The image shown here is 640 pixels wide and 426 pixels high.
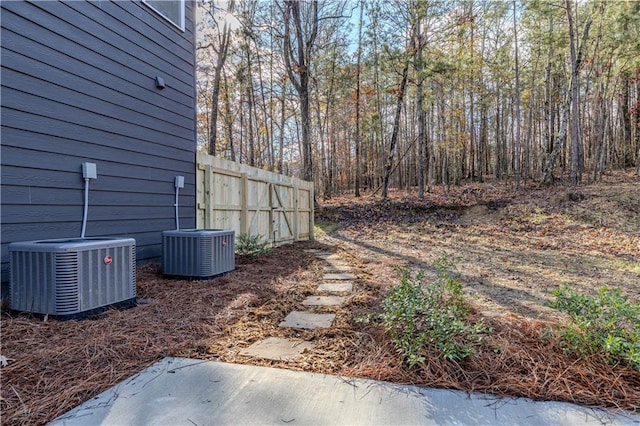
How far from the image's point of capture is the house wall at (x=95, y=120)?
2701 mm

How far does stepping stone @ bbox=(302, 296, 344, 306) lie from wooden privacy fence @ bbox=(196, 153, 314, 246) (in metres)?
2.28

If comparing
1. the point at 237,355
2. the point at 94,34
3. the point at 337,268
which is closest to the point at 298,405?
the point at 237,355

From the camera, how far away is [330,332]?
7.86 ft

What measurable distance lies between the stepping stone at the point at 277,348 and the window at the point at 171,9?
13.5 feet

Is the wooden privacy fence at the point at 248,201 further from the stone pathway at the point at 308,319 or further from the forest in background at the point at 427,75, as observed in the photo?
the forest in background at the point at 427,75

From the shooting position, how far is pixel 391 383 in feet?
5.60

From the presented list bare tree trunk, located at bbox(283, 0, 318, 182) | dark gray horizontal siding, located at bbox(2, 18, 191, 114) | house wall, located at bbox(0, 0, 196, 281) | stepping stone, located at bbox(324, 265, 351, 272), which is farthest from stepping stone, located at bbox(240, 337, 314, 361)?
bare tree trunk, located at bbox(283, 0, 318, 182)

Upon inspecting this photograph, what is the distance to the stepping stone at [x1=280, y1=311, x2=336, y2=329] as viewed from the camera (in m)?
2.61

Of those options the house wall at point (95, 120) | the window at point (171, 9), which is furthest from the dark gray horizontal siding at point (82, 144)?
the window at point (171, 9)

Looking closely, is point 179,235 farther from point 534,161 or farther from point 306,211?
point 534,161

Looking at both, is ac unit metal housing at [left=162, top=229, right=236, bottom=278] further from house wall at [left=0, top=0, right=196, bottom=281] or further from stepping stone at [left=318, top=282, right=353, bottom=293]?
stepping stone at [left=318, top=282, right=353, bottom=293]

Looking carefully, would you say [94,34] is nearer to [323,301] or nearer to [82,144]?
[82,144]

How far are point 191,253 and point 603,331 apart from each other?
3.58 metres

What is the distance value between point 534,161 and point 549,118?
4.73 metres
